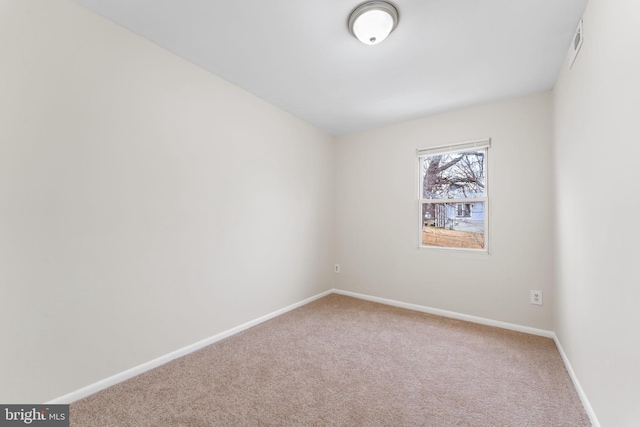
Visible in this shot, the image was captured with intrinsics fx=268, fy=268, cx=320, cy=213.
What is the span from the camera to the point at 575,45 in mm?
1795

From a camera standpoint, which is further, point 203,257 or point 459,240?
point 459,240

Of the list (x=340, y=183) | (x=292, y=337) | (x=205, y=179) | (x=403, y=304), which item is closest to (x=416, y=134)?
(x=340, y=183)

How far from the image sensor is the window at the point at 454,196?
118 inches

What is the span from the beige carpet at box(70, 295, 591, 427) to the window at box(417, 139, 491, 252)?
103 centimetres

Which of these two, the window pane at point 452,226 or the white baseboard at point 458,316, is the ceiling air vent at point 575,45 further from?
the white baseboard at point 458,316

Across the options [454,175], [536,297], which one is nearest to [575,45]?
[454,175]

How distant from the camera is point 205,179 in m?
2.36

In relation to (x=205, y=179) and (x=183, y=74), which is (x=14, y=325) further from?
(x=183, y=74)

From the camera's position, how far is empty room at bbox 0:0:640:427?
4.75ft

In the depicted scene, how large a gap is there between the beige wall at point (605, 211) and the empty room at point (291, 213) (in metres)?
0.02

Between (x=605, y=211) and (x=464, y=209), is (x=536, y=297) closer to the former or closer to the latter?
(x=464, y=209)

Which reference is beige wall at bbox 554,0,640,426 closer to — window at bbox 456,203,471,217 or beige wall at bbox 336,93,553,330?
beige wall at bbox 336,93,553,330

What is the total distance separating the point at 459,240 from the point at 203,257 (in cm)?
277

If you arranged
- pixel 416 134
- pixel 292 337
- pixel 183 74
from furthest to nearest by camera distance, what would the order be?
pixel 416 134 → pixel 292 337 → pixel 183 74
